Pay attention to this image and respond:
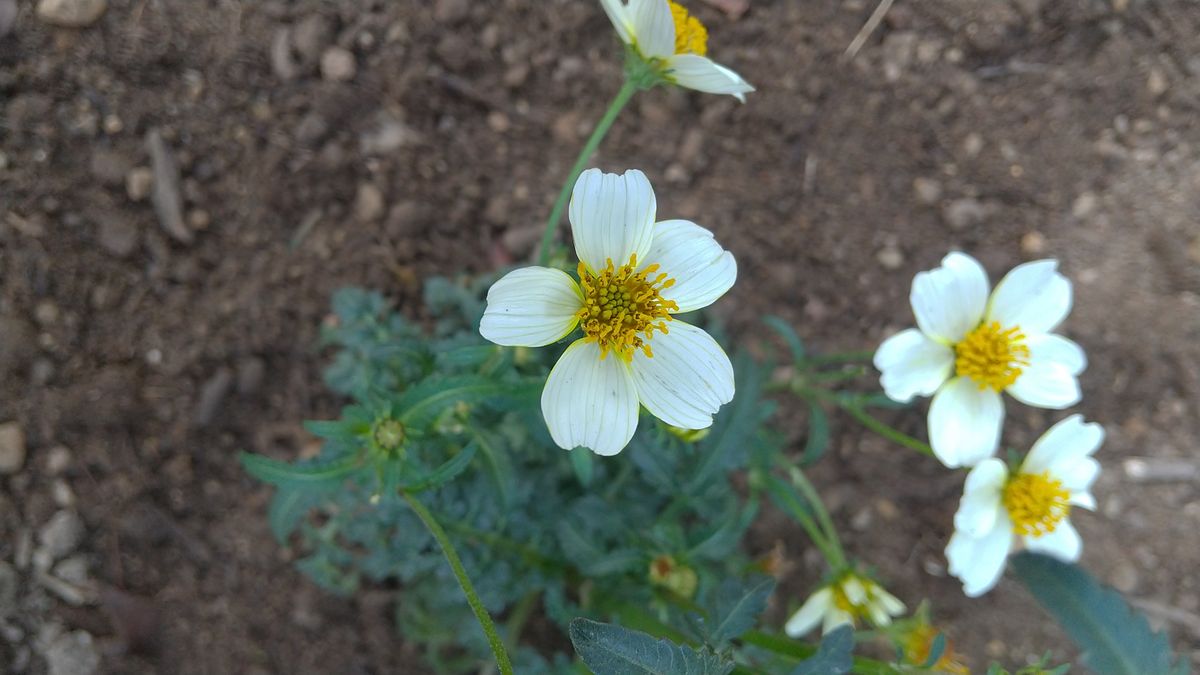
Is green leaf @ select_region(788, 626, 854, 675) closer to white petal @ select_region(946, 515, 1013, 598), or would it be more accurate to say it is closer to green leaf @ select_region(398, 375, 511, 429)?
white petal @ select_region(946, 515, 1013, 598)

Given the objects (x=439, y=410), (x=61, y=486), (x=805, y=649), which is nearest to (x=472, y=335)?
(x=439, y=410)

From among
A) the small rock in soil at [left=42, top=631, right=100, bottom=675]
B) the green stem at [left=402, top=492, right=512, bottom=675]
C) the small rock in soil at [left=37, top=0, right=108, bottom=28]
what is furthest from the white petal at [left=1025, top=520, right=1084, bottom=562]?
the small rock in soil at [left=37, top=0, right=108, bottom=28]

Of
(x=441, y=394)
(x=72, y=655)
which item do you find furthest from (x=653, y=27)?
(x=72, y=655)

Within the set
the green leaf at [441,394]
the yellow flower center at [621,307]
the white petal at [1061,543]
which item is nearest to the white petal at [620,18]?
the yellow flower center at [621,307]

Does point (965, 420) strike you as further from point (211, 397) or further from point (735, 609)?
point (211, 397)

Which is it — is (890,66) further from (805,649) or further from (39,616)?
(39,616)
